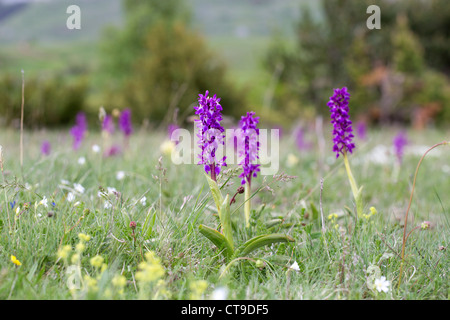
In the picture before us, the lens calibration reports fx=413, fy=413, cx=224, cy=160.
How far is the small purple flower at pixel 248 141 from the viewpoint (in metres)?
2.02

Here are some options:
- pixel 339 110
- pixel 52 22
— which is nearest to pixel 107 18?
pixel 52 22

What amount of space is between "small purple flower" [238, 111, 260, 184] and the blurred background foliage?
255 cm

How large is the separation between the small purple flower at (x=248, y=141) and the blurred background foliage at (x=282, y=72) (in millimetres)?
2546

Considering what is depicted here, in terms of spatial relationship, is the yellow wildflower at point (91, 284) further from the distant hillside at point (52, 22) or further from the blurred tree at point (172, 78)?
the distant hillside at point (52, 22)

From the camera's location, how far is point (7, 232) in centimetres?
185

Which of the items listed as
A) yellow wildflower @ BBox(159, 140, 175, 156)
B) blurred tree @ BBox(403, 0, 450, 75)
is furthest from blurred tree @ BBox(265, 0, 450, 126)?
yellow wildflower @ BBox(159, 140, 175, 156)

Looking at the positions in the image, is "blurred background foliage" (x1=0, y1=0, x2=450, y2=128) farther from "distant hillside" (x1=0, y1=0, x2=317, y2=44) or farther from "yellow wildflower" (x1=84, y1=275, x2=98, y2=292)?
"distant hillside" (x1=0, y1=0, x2=317, y2=44)

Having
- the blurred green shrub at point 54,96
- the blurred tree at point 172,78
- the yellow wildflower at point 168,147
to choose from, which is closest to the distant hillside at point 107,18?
the blurred tree at point 172,78

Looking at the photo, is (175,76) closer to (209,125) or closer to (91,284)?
(209,125)

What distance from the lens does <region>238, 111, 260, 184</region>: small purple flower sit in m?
2.02

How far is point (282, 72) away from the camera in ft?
60.7

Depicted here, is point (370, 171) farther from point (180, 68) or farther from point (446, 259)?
point (180, 68)

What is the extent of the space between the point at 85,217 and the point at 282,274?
1.00 m
